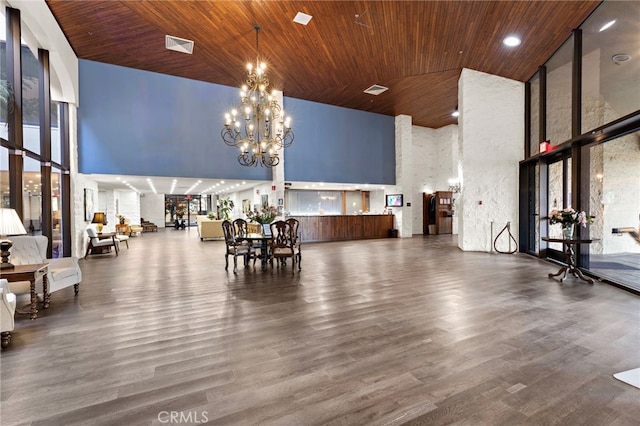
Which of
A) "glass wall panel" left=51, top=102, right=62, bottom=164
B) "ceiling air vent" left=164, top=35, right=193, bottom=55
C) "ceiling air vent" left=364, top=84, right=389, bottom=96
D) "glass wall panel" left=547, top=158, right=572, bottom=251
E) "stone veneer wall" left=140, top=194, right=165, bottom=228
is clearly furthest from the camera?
"stone veneer wall" left=140, top=194, right=165, bottom=228

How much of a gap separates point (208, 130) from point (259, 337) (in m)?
8.04

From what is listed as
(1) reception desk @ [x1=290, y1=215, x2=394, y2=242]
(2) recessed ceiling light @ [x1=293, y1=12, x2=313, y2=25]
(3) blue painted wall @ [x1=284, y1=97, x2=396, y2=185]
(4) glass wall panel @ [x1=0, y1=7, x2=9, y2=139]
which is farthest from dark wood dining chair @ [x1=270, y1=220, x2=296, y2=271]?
(3) blue painted wall @ [x1=284, y1=97, x2=396, y2=185]

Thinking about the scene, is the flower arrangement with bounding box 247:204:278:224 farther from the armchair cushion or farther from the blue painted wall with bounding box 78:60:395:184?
the armchair cushion

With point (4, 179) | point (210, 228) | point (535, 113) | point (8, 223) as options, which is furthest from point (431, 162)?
point (8, 223)

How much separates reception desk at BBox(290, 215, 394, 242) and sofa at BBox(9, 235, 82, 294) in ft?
22.6

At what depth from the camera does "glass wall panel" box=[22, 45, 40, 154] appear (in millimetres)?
5359

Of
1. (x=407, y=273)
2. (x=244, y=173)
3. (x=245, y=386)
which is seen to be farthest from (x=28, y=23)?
(x=407, y=273)

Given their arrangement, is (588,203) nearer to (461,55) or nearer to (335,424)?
(461,55)

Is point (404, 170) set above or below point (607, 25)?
below

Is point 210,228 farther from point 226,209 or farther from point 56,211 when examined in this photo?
point 56,211

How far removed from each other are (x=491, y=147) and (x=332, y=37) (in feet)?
16.6

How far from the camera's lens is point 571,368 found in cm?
225

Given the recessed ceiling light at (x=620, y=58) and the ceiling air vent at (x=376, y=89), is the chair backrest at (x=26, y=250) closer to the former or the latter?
the ceiling air vent at (x=376, y=89)

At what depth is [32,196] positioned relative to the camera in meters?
5.28
